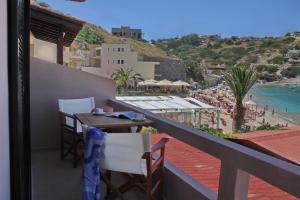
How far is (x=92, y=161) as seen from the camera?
2.41 meters

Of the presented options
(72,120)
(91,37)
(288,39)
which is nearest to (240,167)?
(72,120)

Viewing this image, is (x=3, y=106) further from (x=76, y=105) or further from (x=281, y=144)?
(x=281, y=144)

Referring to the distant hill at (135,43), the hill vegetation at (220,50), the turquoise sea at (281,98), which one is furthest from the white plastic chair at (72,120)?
the distant hill at (135,43)

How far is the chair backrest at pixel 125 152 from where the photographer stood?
7.47ft

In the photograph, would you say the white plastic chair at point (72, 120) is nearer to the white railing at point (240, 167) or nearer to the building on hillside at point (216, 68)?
the white railing at point (240, 167)

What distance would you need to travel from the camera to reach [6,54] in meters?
1.46

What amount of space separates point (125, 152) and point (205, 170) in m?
1.58

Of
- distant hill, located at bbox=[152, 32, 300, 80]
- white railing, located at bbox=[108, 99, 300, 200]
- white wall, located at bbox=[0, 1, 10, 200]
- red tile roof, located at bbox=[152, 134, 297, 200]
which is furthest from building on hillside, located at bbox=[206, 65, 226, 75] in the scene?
white wall, located at bbox=[0, 1, 10, 200]

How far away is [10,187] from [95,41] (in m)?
42.1

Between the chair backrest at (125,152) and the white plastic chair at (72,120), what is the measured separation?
134cm

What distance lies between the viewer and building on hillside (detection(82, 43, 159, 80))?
104 feet

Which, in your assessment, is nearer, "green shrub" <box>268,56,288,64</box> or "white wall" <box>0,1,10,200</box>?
"white wall" <box>0,1,10,200</box>

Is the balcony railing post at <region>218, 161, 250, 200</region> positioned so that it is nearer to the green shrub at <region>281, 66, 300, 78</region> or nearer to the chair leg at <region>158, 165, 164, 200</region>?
the chair leg at <region>158, 165, 164, 200</region>

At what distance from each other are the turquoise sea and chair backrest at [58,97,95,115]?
116 ft
